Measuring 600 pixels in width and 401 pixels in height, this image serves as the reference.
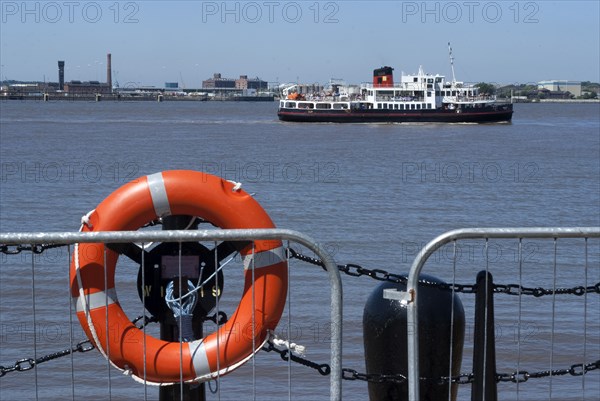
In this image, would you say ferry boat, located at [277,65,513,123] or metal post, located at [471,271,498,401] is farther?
ferry boat, located at [277,65,513,123]

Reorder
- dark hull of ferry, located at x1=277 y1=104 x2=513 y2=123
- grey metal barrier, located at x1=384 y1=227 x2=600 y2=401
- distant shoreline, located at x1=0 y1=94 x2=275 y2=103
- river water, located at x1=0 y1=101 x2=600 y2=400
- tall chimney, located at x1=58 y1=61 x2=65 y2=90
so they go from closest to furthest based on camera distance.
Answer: grey metal barrier, located at x1=384 y1=227 x2=600 y2=401 < river water, located at x1=0 y1=101 x2=600 y2=400 < dark hull of ferry, located at x1=277 y1=104 x2=513 y2=123 < distant shoreline, located at x1=0 y1=94 x2=275 y2=103 < tall chimney, located at x1=58 y1=61 x2=65 y2=90

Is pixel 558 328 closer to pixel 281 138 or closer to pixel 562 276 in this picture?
pixel 562 276

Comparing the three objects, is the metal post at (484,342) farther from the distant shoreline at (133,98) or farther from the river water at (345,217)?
the distant shoreline at (133,98)

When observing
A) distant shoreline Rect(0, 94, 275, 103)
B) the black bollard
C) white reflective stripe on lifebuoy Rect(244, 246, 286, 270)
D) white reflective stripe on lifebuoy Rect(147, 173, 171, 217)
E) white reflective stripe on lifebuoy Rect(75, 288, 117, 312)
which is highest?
white reflective stripe on lifebuoy Rect(147, 173, 171, 217)

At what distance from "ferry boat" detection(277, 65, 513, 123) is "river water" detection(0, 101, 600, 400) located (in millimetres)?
11183

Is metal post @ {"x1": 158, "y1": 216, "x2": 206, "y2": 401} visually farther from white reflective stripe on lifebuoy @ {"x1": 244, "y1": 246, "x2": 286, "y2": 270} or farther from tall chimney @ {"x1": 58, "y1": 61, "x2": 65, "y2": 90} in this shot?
tall chimney @ {"x1": 58, "y1": 61, "x2": 65, "y2": 90}

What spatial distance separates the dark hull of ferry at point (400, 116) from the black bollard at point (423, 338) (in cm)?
5949

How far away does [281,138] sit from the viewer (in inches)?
2004

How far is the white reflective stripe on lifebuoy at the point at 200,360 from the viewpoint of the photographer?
4180mm

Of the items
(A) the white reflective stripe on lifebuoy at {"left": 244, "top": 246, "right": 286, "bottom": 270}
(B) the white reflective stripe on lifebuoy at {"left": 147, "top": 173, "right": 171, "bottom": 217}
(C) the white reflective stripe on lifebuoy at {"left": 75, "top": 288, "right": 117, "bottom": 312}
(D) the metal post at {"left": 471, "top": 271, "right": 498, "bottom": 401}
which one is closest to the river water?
(D) the metal post at {"left": 471, "top": 271, "right": 498, "bottom": 401}

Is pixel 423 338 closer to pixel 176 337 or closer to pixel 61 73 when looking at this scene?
pixel 176 337

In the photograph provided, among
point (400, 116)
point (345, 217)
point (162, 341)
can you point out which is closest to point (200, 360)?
point (162, 341)

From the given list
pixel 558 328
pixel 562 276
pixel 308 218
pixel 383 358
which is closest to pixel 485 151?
pixel 308 218

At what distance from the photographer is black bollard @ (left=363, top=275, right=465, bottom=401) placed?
14.8 ft
